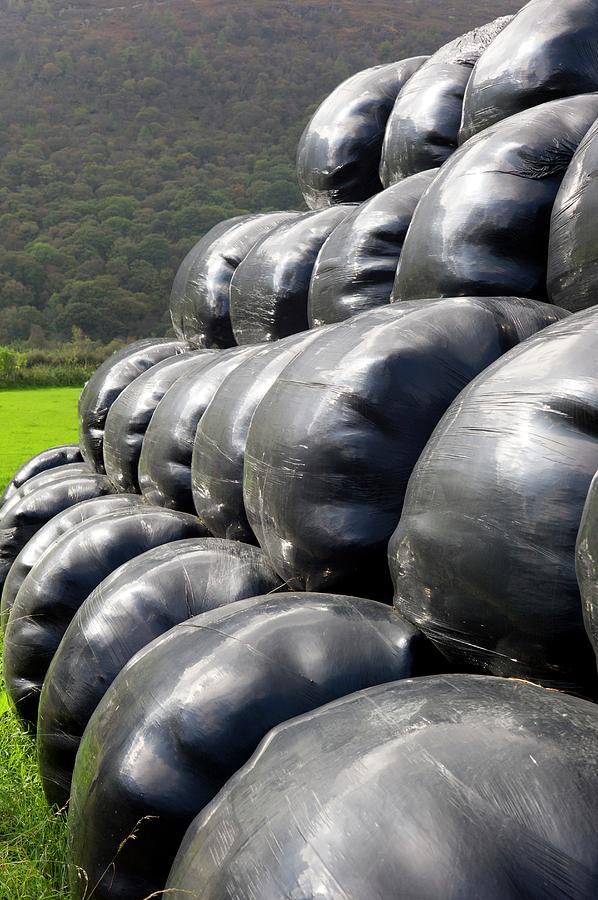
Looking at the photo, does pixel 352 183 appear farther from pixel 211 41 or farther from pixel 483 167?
pixel 211 41

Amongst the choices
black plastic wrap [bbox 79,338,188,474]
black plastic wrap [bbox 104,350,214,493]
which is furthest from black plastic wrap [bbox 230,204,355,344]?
black plastic wrap [bbox 79,338,188,474]

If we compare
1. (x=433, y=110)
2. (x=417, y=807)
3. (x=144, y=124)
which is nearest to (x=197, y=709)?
(x=417, y=807)

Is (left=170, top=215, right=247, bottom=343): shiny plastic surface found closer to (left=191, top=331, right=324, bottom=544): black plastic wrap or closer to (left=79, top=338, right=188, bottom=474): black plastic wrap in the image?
(left=79, top=338, right=188, bottom=474): black plastic wrap

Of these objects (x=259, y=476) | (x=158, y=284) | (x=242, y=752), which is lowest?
(x=158, y=284)

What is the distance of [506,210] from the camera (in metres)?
2.04

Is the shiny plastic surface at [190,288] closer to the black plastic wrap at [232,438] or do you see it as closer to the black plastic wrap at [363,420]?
the black plastic wrap at [232,438]

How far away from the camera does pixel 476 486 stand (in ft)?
4.37

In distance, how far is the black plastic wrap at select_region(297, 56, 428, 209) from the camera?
3.35 m

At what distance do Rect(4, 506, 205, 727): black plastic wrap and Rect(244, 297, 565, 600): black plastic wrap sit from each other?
713 millimetres

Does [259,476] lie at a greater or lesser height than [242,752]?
greater

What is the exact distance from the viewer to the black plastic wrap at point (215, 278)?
3.48 m

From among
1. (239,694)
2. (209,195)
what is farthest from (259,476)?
(209,195)

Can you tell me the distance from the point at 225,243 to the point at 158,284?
1647 centimetres

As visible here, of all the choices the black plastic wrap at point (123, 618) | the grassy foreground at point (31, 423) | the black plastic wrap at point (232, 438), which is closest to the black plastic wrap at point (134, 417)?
the black plastic wrap at point (232, 438)
